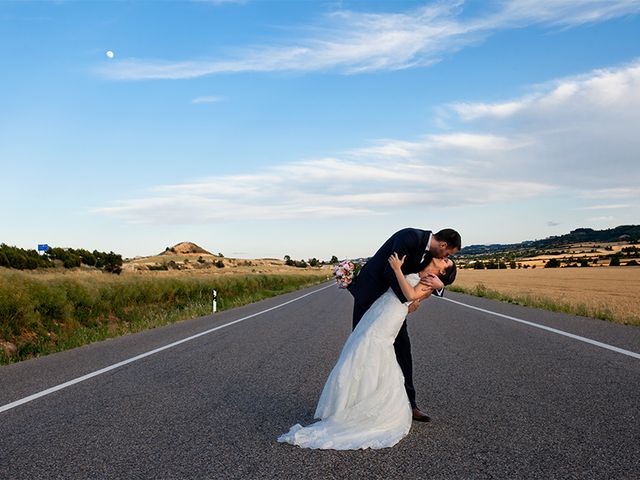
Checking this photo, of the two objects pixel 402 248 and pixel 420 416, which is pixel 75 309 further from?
pixel 402 248

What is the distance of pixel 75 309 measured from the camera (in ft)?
63.4

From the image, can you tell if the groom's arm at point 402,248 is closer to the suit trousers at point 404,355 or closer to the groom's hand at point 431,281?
the groom's hand at point 431,281

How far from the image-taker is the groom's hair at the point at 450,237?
5.39 metres

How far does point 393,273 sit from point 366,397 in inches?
41.2

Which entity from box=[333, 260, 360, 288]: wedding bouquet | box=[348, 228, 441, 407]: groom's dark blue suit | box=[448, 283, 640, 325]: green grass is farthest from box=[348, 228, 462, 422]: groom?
box=[448, 283, 640, 325]: green grass

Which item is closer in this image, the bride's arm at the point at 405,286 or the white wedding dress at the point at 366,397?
the white wedding dress at the point at 366,397

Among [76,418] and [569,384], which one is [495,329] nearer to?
[569,384]

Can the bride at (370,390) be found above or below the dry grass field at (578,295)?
above

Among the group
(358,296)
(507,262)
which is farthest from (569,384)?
(507,262)

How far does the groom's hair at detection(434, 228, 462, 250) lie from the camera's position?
17.7 ft

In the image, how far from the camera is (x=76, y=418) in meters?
6.21

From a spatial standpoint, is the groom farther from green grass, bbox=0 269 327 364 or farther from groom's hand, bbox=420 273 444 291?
green grass, bbox=0 269 327 364

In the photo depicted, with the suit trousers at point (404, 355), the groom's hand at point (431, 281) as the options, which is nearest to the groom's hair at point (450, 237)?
the groom's hand at point (431, 281)

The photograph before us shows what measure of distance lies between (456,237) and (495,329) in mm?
9261
